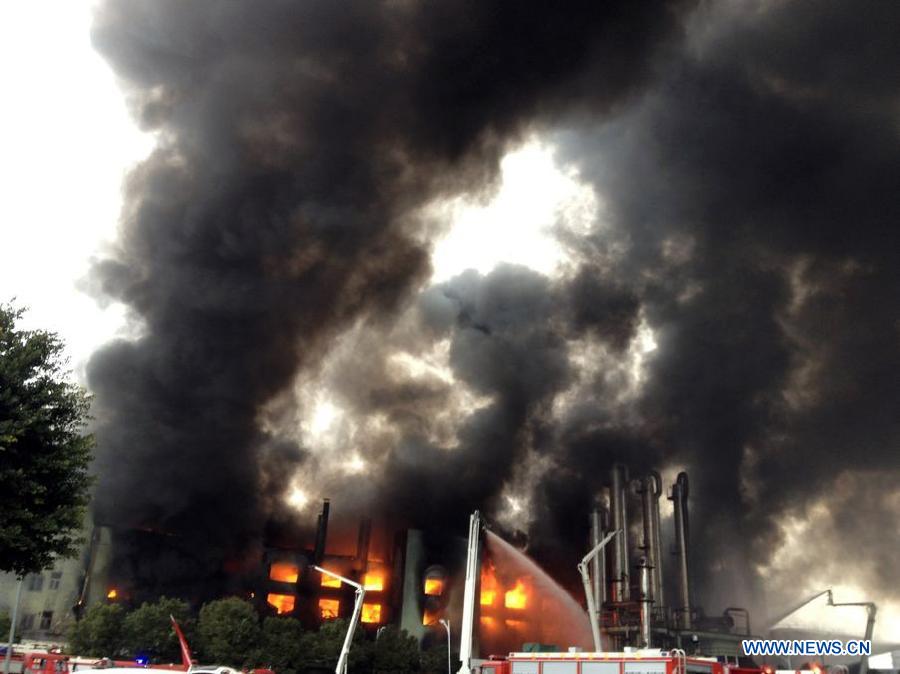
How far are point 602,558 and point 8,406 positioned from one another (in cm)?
7117

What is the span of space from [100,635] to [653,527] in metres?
57.5

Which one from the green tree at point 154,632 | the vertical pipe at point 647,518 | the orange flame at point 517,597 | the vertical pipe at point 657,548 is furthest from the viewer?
the orange flame at point 517,597

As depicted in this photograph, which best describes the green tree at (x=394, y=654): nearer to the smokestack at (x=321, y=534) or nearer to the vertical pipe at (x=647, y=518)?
the smokestack at (x=321, y=534)

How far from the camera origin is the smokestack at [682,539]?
78.1 m

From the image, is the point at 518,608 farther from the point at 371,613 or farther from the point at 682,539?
the point at 682,539

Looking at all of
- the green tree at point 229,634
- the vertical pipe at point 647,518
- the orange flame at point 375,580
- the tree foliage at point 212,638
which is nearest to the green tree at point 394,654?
the tree foliage at point 212,638

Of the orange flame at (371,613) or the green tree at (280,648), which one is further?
the orange flame at (371,613)

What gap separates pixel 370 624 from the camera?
98875mm

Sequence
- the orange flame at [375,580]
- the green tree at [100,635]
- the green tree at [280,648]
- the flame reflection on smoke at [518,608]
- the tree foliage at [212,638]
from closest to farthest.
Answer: the green tree at [100,635]
the tree foliage at [212,638]
the green tree at [280,648]
the flame reflection on smoke at [518,608]
the orange flame at [375,580]

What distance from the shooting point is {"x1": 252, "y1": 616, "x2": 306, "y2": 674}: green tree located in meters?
60.8

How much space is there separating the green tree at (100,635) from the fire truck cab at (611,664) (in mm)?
46934

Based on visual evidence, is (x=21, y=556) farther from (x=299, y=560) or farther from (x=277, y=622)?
(x=299, y=560)

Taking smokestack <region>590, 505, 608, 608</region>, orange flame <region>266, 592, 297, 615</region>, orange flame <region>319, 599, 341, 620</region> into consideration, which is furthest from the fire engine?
orange flame <region>319, 599, 341, 620</region>

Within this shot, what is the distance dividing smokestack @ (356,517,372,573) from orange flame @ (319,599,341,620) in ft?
18.8
